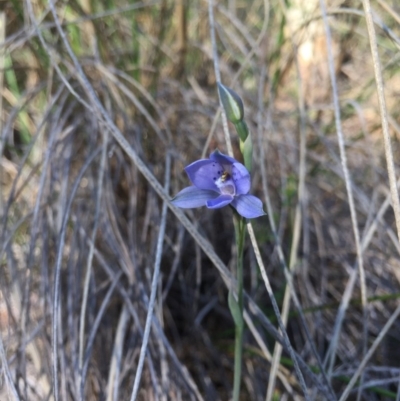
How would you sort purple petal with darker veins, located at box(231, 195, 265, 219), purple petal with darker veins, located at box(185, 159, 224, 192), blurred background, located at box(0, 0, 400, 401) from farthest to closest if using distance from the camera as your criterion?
blurred background, located at box(0, 0, 400, 401) < purple petal with darker veins, located at box(185, 159, 224, 192) < purple petal with darker veins, located at box(231, 195, 265, 219)

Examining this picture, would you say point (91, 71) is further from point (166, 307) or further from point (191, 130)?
point (166, 307)

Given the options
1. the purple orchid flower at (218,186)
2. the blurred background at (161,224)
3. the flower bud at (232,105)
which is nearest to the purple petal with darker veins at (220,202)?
the purple orchid flower at (218,186)

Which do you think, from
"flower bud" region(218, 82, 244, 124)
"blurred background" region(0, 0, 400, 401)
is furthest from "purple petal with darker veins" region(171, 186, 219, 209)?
"blurred background" region(0, 0, 400, 401)

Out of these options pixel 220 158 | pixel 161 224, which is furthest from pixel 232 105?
pixel 161 224

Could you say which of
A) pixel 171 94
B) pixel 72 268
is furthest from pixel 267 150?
pixel 72 268

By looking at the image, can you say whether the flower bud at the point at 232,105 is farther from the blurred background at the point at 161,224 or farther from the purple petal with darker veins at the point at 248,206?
the blurred background at the point at 161,224

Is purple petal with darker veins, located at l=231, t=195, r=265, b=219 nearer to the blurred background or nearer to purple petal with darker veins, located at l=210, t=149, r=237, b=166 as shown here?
purple petal with darker veins, located at l=210, t=149, r=237, b=166
